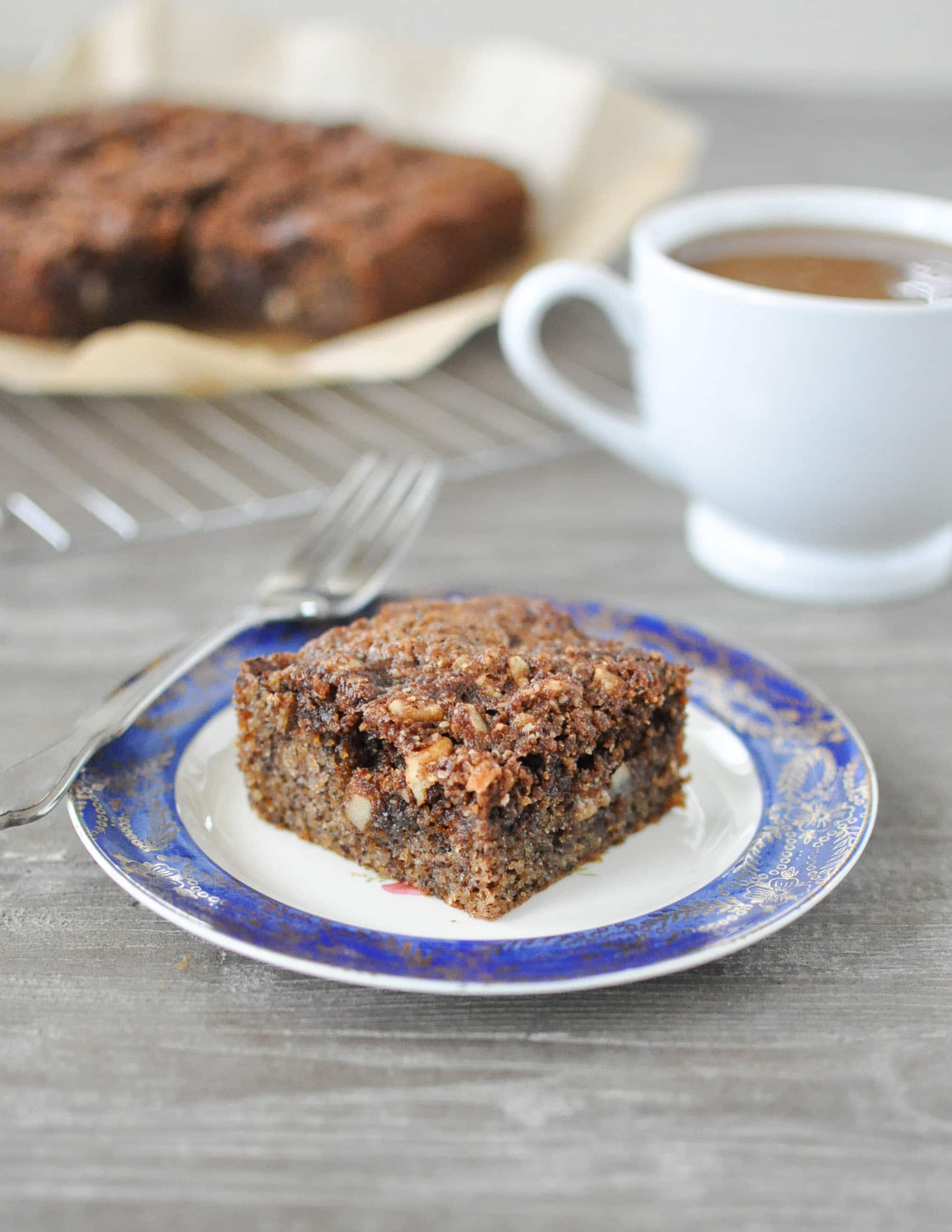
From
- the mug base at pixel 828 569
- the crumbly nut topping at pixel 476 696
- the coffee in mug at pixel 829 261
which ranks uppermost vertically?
the coffee in mug at pixel 829 261

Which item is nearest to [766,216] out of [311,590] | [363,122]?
[311,590]

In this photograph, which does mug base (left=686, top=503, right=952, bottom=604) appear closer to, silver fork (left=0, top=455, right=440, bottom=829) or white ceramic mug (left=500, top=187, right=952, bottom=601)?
white ceramic mug (left=500, top=187, right=952, bottom=601)

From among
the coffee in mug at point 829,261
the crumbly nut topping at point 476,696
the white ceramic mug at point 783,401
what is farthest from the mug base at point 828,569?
the crumbly nut topping at point 476,696

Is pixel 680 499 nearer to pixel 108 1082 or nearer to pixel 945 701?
pixel 945 701

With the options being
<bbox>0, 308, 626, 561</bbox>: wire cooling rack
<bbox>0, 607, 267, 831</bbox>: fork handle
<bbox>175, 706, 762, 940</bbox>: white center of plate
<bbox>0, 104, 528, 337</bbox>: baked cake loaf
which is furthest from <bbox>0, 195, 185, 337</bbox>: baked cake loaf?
<bbox>175, 706, 762, 940</bbox>: white center of plate

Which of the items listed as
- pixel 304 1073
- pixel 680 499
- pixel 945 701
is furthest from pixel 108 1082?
pixel 680 499

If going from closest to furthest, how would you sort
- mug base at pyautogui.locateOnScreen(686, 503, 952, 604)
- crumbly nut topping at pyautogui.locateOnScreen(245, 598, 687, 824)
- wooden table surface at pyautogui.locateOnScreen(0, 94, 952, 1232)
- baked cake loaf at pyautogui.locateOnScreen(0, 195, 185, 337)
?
wooden table surface at pyautogui.locateOnScreen(0, 94, 952, 1232), crumbly nut topping at pyautogui.locateOnScreen(245, 598, 687, 824), mug base at pyautogui.locateOnScreen(686, 503, 952, 604), baked cake loaf at pyautogui.locateOnScreen(0, 195, 185, 337)

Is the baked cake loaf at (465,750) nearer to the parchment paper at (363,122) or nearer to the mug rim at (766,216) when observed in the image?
the mug rim at (766,216)

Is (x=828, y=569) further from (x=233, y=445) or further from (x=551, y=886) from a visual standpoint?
(x=233, y=445)
